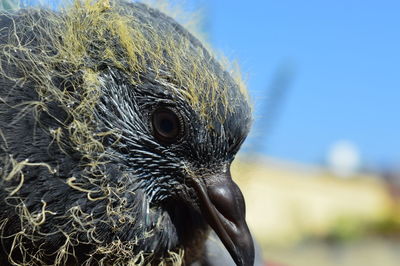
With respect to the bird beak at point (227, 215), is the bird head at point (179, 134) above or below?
above

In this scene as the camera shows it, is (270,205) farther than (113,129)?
Yes

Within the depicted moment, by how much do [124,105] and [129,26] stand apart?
0.66 feet

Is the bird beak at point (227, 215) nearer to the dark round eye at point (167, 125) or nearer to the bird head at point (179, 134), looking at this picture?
the bird head at point (179, 134)

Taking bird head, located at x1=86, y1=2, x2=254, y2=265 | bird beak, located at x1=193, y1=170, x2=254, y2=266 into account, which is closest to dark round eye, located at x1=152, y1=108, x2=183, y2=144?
bird head, located at x1=86, y1=2, x2=254, y2=265

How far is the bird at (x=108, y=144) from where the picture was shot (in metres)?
1.31

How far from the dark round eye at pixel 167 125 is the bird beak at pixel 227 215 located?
11 cm

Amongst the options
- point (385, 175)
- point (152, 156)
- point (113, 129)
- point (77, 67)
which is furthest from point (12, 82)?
point (385, 175)

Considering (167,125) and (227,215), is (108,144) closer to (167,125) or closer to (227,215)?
(167,125)

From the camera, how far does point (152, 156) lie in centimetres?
136

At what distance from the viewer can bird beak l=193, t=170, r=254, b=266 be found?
1.38m

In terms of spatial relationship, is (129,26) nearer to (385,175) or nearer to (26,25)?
(26,25)

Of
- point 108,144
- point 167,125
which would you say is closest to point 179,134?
point 167,125

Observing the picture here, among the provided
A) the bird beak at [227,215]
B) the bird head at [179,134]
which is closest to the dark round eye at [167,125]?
the bird head at [179,134]

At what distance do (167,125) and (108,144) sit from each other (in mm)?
138
